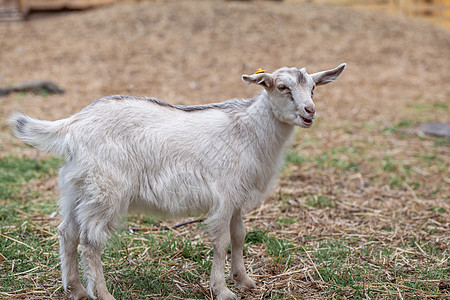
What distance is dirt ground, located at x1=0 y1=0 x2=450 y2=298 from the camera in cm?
525

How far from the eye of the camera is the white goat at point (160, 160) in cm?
292

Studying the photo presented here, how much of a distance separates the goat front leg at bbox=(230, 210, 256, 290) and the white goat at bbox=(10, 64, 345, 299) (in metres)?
0.02

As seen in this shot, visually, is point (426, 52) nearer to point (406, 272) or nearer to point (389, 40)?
point (389, 40)

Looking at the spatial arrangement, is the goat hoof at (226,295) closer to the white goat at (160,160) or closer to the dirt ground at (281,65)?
the white goat at (160,160)

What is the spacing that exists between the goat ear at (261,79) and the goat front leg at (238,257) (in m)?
0.89

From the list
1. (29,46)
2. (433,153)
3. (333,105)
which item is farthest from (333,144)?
(29,46)

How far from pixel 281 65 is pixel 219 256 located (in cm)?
767

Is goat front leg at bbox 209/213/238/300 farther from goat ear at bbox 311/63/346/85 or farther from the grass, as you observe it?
goat ear at bbox 311/63/346/85

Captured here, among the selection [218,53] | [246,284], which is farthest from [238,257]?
[218,53]

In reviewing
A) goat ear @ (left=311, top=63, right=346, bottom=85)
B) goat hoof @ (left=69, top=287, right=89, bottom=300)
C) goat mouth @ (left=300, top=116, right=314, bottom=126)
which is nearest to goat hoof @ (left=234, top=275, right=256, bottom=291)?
goat hoof @ (left=69, top=287, right=89, bottom=300)

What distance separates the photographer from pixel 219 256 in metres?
3.11

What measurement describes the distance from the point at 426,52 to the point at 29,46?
9.95 metres

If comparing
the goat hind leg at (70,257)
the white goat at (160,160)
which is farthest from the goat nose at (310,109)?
the goat hind leg at (70,257)

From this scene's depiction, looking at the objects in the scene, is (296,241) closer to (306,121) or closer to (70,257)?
(306,121)
